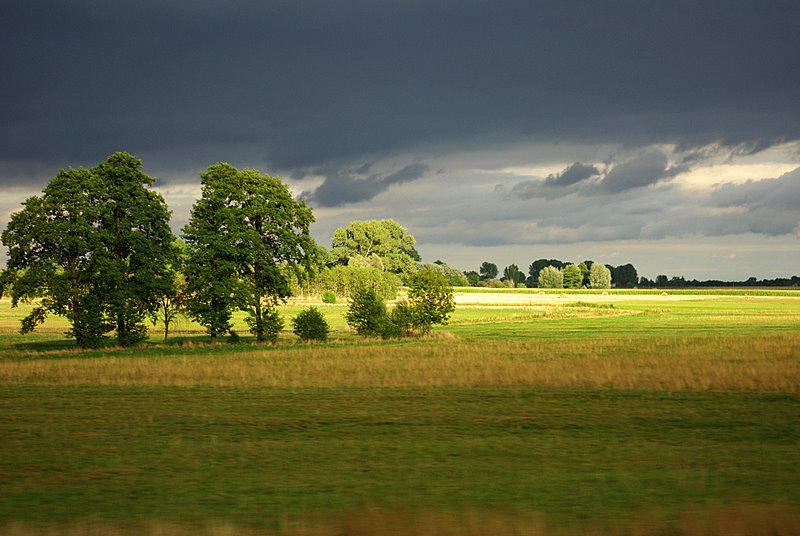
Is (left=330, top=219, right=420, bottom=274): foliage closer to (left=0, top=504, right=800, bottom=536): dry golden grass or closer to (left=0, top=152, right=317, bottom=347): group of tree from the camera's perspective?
(left=0, top=152, right=317, bottom=347): group of tree

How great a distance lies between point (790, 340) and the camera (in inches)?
2185

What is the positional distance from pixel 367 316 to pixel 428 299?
757 cm

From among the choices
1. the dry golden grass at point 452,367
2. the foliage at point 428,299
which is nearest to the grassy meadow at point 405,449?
the dry golden grass at point 452,367

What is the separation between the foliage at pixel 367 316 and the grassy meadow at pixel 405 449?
28.7 meters

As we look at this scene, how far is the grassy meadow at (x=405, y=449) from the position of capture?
12.2 metres

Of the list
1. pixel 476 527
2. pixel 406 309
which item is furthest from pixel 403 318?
pixel 476 527

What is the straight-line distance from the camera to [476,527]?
454 inches

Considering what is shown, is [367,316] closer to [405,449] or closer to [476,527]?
[405,449]

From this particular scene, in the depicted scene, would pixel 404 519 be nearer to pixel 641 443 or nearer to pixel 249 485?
pixel 249 485

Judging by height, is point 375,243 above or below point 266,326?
above

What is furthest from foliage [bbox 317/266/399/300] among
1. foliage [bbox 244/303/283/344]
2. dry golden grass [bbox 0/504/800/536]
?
dry golden grass [bbox 0/504/800/536]

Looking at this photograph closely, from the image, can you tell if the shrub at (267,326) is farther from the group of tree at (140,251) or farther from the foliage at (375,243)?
the foliage at (375,243)

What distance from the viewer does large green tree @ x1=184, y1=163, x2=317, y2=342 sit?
185 feet

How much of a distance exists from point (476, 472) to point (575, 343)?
140ft
